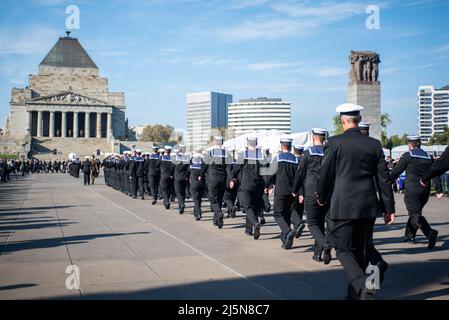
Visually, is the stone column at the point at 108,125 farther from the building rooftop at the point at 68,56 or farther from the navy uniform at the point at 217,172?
the navy uniform at the point at 217,172

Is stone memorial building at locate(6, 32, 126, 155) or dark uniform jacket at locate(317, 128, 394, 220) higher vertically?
stone memorial building at locate(6, 32, 126, 155)

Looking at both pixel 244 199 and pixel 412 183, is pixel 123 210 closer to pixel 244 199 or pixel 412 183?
pixel 244 199

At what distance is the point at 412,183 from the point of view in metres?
10.4

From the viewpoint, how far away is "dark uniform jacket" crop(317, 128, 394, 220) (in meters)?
5.79

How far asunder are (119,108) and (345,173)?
365ft

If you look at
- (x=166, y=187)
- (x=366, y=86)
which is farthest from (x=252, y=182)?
(x=366, y=86)

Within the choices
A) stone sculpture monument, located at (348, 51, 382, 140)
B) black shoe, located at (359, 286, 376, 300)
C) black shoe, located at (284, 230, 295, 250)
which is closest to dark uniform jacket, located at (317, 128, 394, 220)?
black shoe, located at (359, 286, 376, 300)

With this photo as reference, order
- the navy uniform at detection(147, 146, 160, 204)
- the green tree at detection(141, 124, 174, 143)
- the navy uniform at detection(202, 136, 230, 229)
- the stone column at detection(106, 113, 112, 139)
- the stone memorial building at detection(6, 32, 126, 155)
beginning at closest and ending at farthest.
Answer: the navy uniform at detection(202, 136, 230, 229)
the navy uniform at detection(147, 146, 160, 204)
the stone memorial building at detection(6, 32, 126, 155)
the stone column at detection(106, 113, 112, 139)
the green tree at detection(141, 124, 174, 143)

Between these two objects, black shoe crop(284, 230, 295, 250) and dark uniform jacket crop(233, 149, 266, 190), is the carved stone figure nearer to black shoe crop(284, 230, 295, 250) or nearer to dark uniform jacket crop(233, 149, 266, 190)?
dark uniform jacket crop(233, 149, 266, 190)

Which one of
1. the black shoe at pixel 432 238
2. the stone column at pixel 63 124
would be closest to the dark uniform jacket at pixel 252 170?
the black shoe at pixel 432 238

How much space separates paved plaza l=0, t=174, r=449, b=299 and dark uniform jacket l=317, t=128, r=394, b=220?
1188 mm

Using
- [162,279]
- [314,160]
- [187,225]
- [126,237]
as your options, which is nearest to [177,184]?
[187,225]
